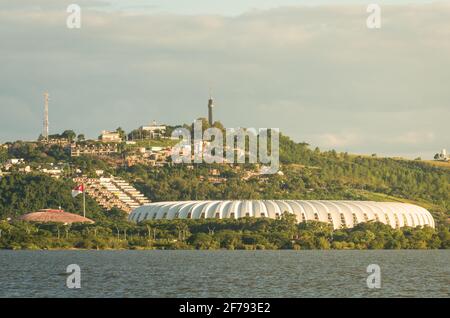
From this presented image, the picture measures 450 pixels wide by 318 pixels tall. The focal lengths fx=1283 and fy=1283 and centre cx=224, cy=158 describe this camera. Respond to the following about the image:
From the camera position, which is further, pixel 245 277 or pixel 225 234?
pixel 225 234

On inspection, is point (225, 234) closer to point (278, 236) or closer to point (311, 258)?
point (278, 236)
